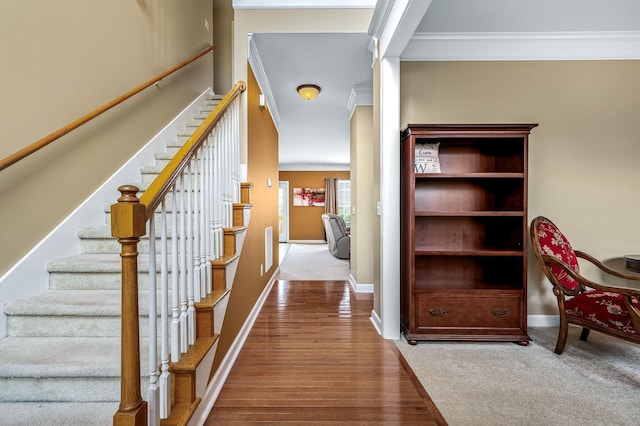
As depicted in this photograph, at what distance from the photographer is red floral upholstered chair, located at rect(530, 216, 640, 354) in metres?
1.84

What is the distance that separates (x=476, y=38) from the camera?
8.43 feet

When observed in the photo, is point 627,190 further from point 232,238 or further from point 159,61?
point 159,61

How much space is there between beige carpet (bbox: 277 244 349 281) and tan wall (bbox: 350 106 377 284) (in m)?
0.72

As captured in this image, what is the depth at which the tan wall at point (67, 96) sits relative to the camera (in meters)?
1.48

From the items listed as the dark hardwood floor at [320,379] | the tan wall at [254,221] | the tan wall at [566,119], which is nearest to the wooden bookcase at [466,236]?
the tan wall at [566,119]

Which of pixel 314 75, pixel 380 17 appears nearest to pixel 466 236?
pixel 380 17

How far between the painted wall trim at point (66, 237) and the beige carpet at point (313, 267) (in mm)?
2672

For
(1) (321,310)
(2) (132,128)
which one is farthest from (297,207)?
(2) (132,128)

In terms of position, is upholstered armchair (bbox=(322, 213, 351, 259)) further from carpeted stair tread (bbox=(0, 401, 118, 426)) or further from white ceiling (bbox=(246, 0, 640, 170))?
carpeted stair tread (bbox=(0, 401, 118, 426))

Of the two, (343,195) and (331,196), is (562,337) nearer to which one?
(331,196)

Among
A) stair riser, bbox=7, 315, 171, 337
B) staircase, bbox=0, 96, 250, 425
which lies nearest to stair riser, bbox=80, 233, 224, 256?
staircase, bbox=0, 96, 250, 425

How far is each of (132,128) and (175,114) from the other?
0.69 m

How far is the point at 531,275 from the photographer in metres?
2.66

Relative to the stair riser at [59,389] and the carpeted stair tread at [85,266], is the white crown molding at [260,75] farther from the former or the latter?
the stair riser at [59,389]
